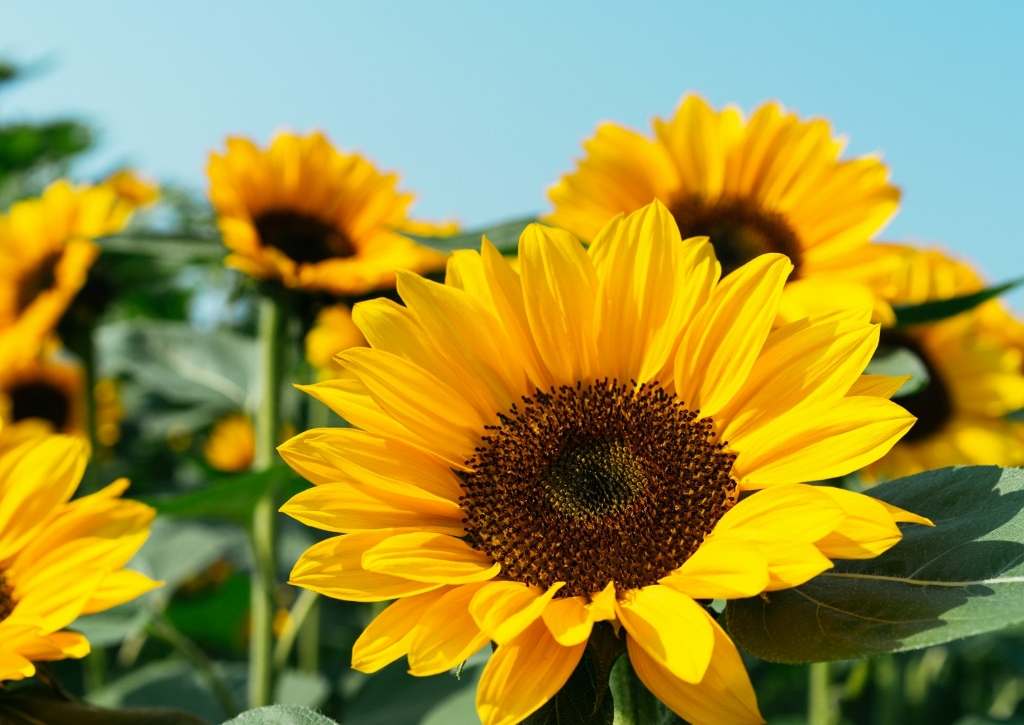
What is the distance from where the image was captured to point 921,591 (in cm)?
88

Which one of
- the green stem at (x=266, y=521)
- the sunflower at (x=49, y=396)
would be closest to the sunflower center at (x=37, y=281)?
the green stem at (x=266, y=521)

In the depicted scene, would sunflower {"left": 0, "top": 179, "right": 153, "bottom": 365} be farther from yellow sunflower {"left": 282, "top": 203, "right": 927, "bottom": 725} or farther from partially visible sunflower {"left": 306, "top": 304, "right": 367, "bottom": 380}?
yellow sunflower {"left": 282, "top": 203, "right": 927, "bottom": 725}

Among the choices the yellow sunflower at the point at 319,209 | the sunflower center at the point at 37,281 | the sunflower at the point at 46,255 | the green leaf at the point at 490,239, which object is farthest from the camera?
the sunflower center at the point at 37,281

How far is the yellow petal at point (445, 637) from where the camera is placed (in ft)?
2.88

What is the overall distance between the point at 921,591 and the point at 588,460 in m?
0.43

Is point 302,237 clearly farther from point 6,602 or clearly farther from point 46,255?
point 6,602

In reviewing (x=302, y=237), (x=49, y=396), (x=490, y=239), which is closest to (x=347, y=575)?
(x=490, y=239)

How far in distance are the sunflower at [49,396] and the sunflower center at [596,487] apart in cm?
374

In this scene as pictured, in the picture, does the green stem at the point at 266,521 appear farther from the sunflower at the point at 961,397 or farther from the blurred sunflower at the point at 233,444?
the blurred sunflower at the point at 233,444

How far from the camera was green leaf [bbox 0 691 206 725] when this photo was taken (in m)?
1.12

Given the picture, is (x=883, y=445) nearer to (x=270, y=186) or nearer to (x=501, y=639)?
(x=501, y=639)

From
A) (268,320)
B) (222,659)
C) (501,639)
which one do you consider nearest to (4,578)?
(501,639)

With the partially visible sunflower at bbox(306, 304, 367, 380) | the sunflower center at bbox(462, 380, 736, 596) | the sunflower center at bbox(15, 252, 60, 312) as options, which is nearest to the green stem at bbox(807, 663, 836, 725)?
the sunflower center at bbox(462, 380, 736, 596)

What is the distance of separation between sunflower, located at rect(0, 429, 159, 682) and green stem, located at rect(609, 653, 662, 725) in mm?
533
